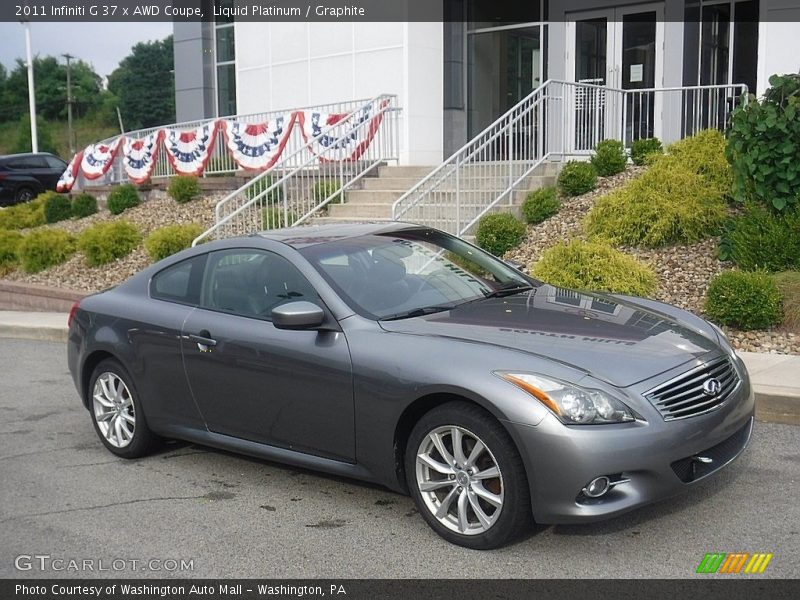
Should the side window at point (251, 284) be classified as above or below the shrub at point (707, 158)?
below

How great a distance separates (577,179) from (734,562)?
844 cm

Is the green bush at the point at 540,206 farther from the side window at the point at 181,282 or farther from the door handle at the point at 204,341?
the door handle at the point at 204,341

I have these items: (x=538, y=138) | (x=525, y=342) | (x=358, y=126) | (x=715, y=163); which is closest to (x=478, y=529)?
(x=525, y=342)

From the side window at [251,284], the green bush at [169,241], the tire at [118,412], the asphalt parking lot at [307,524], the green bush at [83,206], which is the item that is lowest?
the asphalt parking lot at [307,524]

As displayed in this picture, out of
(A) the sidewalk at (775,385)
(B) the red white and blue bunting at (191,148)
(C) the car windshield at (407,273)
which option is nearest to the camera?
(C) the car windshield at (407,273)

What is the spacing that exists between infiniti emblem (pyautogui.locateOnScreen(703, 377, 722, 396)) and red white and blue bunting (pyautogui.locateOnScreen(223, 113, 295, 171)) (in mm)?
12854

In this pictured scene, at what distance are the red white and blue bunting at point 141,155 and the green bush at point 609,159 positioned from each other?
1002 cm

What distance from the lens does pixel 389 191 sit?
14.8 meters

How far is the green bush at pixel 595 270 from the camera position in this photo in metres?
9.22

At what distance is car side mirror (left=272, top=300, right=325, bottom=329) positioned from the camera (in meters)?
4.86

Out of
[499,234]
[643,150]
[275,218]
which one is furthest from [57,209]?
[643,150]

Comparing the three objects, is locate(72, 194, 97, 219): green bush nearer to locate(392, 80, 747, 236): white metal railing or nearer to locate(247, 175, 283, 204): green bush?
locate(247, 175, 283, 204): green bush

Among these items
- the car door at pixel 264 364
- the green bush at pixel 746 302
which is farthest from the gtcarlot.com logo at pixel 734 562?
the green bush at pixel 746 302

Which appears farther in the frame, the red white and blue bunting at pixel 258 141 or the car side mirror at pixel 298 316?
the red white and blue bunting at pixel 258 141
